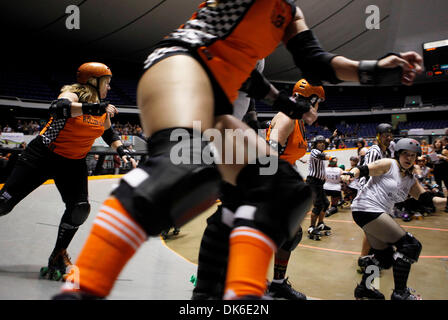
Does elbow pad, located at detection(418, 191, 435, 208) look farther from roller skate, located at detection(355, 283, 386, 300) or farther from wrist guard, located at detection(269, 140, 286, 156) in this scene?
wrist guard, located at detection(269, 140, 286, 156)

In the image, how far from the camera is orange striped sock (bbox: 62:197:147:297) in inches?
22.9

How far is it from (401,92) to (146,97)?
31.9 m

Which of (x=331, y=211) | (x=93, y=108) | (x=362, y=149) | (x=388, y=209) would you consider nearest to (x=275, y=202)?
(x=93, y=108)

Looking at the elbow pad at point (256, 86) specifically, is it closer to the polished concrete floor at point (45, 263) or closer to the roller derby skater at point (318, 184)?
the polished concrete floor at point (45, 263)

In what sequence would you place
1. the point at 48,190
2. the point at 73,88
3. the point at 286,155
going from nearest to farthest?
the point at 73,88 < the point at 286,155 < the point at 48,190

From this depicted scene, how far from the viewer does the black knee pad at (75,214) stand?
209cm

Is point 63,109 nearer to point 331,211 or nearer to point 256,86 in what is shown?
point 256,86

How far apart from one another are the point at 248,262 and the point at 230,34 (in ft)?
2.06

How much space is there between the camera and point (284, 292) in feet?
7.15

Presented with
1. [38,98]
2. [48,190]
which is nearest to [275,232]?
[48,190]

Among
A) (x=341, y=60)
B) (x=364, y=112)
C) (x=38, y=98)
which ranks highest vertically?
(x=364, y=112)
